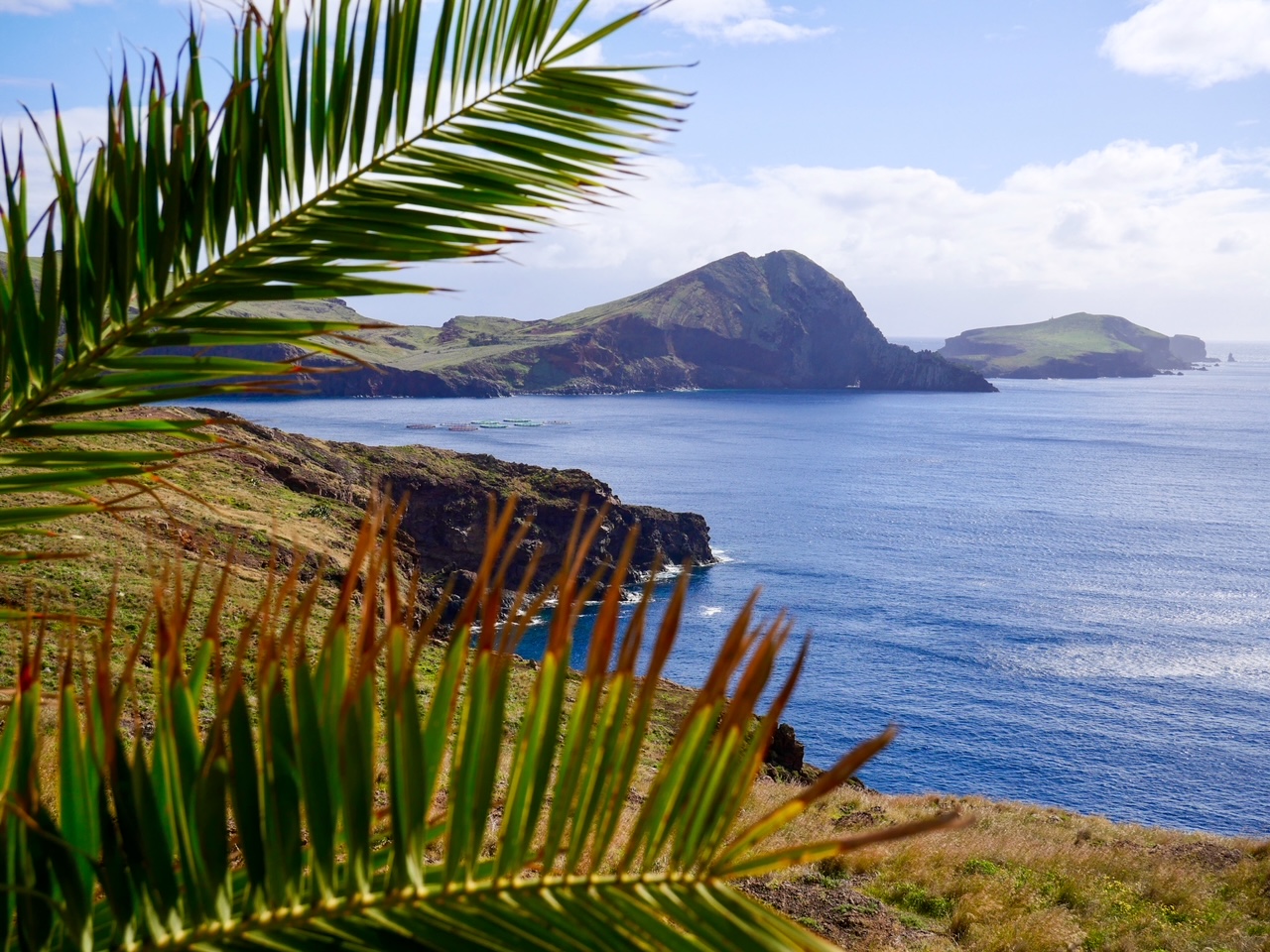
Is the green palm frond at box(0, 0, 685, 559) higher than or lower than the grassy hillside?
higher

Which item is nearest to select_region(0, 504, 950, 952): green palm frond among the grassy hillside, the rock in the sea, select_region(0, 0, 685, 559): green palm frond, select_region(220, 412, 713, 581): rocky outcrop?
select_region(0, 0, 685, 559): green palm frond

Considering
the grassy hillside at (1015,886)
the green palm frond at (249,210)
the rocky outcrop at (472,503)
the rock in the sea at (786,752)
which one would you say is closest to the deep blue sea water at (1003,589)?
the rocky outcrop at (472,503)

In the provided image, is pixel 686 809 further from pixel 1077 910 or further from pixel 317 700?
pixel 1077 910

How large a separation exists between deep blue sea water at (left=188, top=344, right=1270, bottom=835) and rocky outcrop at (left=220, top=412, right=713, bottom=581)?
4.41 meters

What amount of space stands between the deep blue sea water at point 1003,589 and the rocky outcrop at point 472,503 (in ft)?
14.5

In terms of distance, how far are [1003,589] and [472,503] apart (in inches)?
1428

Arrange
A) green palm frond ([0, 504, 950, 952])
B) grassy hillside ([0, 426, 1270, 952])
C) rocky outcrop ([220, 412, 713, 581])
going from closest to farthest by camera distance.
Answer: green palm frond ([0, 504, 950, 952]), grassy hillside ([0, 426, 1270, 952]), rocky outcrop ([220, 412, 713, 581])

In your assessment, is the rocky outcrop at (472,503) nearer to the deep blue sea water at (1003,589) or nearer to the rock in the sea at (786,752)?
the deep blue sea water at (1003,589)

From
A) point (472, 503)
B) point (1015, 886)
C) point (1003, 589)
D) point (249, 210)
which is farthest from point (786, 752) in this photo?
point (1003, 589)

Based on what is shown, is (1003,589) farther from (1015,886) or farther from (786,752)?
(1015,886)

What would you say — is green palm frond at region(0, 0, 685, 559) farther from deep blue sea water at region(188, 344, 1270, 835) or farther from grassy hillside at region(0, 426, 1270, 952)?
deep blue sea water at region(188, 344, 1270, 835)

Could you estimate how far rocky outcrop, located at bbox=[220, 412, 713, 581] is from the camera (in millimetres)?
54125

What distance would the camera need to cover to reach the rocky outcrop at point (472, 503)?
5412 centimetres

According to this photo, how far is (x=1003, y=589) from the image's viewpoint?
2667 inches
